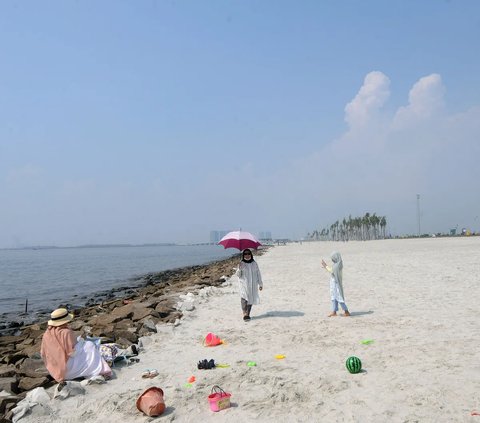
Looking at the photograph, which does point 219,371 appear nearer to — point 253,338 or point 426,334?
point 253,338

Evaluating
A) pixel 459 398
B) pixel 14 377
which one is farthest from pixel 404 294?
pixel 14 377

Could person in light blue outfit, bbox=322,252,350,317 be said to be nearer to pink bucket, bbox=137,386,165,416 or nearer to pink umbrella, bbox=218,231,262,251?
pink umbrella, bbox=218,231,262,251

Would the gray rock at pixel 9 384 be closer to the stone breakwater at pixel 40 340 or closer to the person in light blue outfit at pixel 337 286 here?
the stone breakwater at pixel 40 340

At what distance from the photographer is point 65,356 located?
6.02 meters

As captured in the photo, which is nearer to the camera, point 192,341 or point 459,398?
point 459,398

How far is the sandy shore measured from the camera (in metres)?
4.77

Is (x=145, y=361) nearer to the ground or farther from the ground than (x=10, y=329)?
farther from the ground

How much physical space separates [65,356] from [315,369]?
12.4ft

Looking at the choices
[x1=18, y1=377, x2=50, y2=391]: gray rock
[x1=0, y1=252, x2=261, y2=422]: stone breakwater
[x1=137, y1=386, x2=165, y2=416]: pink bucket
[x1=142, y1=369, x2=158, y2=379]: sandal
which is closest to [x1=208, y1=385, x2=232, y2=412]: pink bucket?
[x1=137, y1=386, x2=165, y2=416]: pink bucket

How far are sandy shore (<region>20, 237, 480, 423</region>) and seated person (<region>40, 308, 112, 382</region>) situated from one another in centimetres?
36

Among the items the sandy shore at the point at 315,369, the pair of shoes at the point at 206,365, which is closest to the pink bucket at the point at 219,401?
the sandy shore at the point at 315,369

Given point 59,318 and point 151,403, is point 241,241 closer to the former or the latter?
point 59,318

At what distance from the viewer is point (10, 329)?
15273mm

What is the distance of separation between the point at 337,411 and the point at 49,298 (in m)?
25.2
